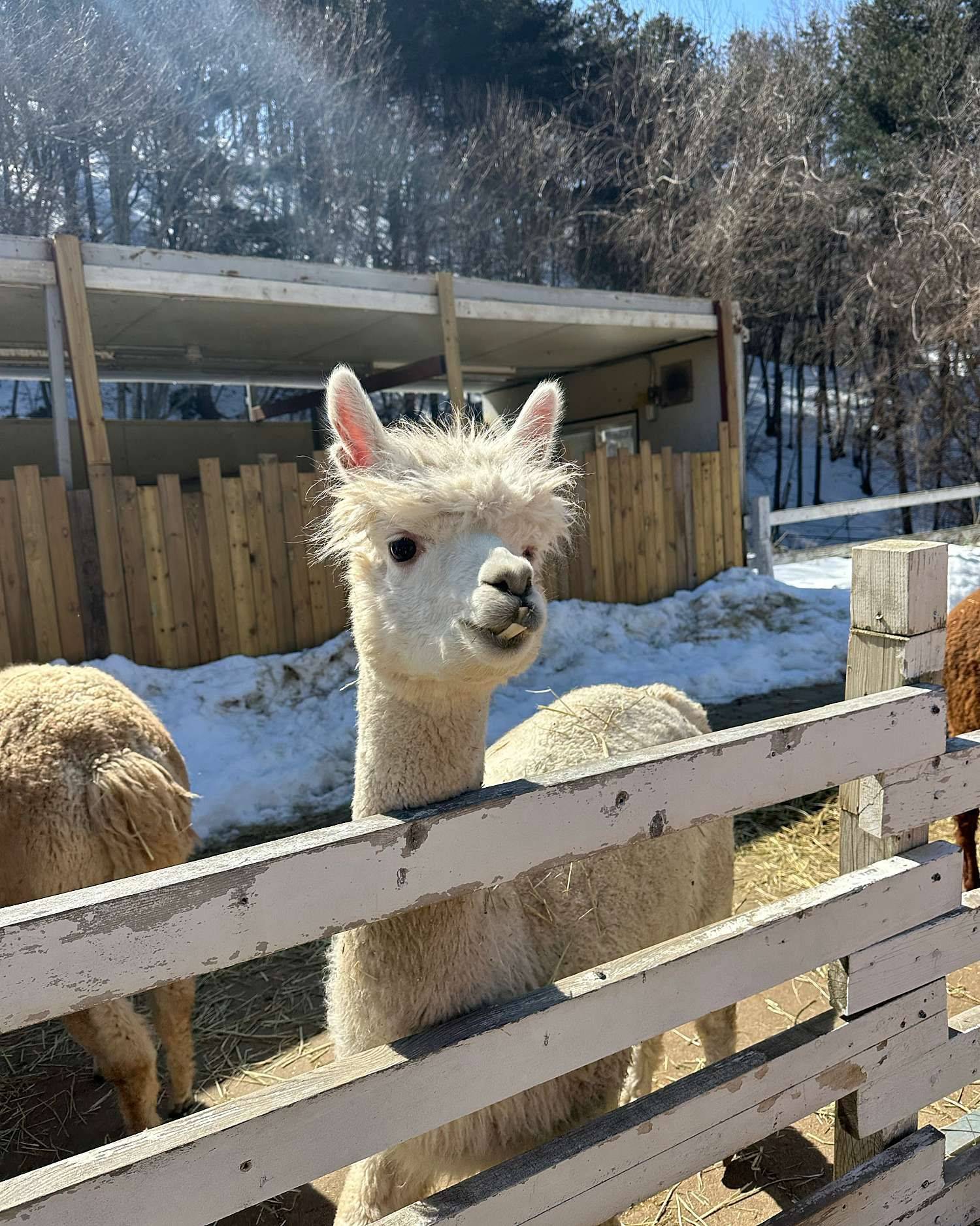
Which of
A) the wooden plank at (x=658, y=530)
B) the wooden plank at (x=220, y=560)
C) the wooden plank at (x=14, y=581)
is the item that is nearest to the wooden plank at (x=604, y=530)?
the wooden plank at (x=658, y=530)

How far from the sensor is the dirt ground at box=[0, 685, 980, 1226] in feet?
8.11

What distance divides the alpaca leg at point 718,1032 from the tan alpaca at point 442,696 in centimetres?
93

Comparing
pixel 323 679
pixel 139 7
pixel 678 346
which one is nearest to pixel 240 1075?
pixel 323 679

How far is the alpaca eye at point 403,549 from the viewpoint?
1678mm

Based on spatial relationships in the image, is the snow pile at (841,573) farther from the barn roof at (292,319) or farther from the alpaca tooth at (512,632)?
the alpaca tooth at (512,632)

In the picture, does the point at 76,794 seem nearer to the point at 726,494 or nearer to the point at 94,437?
the point at 94,437

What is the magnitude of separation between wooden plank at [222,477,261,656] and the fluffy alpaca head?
5.13 meters

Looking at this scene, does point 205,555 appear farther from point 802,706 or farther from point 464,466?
point 464,466

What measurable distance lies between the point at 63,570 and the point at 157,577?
0.66 metres

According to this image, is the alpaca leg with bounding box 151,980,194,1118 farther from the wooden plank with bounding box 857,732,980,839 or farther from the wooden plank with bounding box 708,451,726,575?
the wooden plank with bounding box 708,451,726,575

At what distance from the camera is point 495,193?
18.7 meters

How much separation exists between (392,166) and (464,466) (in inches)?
769

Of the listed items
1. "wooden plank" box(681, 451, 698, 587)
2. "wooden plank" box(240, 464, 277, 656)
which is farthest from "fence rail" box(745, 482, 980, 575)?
"wooden plank" box(240, 464, 277, 656)

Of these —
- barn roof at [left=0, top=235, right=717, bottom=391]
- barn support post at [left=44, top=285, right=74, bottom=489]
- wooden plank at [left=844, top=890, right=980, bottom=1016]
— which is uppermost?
barn roof at [left=0, top=235, right=717, bottom=391]
